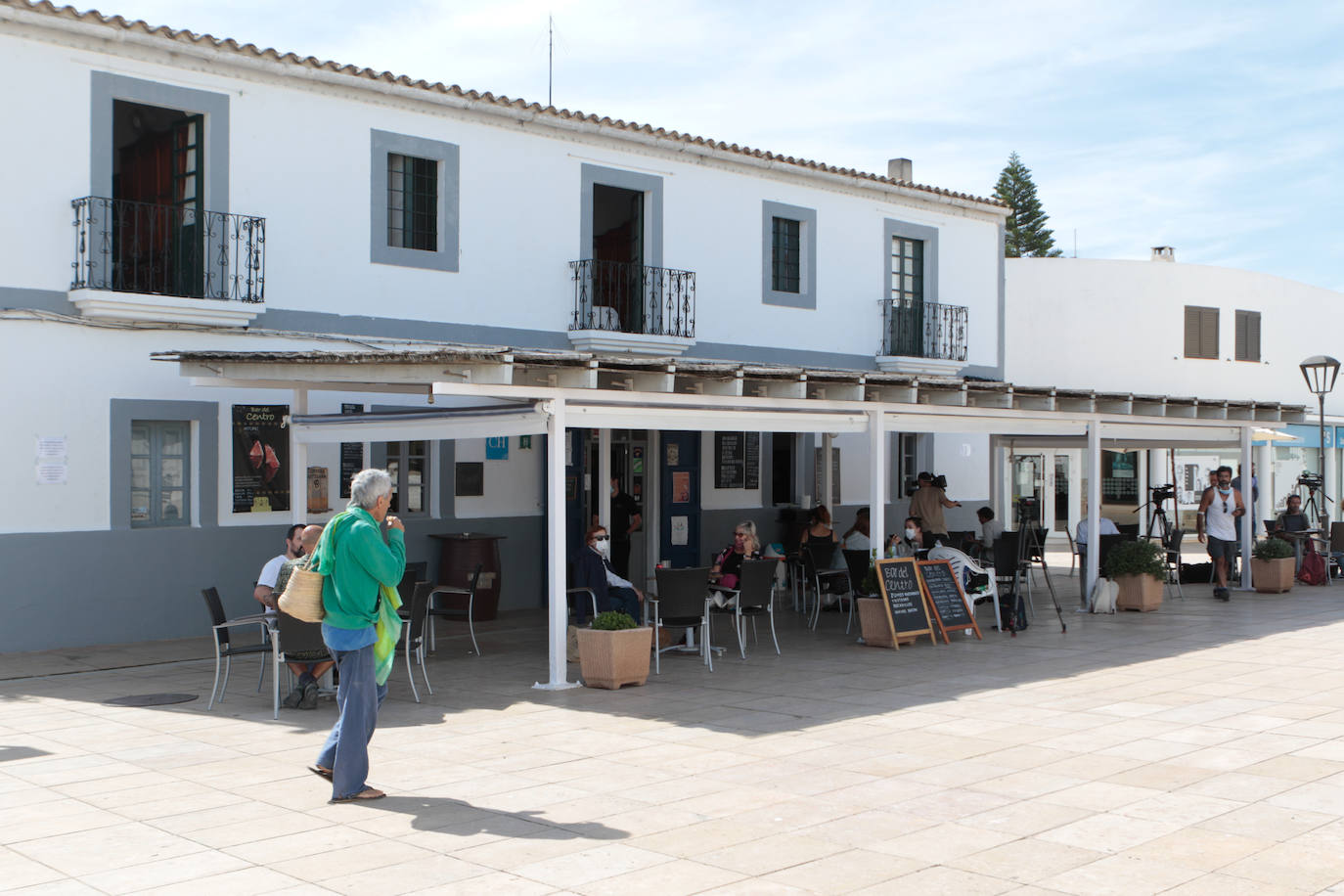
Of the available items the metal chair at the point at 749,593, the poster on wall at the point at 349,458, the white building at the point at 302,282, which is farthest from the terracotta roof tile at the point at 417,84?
the metal chair at the point at 749,593

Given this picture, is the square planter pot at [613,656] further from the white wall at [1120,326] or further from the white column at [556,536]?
the white wall at [1120,326]

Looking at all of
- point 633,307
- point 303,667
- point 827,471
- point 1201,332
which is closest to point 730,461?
point 827,471

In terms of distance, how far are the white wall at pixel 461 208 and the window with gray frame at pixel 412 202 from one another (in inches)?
Answer: 12.7

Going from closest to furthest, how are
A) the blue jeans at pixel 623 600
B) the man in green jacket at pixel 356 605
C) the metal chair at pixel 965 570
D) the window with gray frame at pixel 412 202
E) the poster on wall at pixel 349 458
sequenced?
the man in green jacket at pixel 356 605 < the blue jeans at pixel 623 600 < the metal chair at pixel 965 570 < the poster on wall at pixel 349 458 < the window with gray frame at pixel 412 202

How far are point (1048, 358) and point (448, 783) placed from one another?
2130cm

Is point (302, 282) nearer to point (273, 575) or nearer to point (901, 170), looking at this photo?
point (273, 575)

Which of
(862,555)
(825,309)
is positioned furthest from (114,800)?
(825,309)

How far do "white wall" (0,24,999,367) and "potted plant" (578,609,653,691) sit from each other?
5.46 metres

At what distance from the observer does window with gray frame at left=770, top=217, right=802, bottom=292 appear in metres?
17.7

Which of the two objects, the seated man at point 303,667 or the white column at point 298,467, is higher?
the white column at point 298,467

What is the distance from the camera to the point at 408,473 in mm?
13977

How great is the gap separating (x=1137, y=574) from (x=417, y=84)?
Result: 30.1 ft

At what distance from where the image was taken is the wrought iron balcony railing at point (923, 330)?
18938 mm

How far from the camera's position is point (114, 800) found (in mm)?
6215
